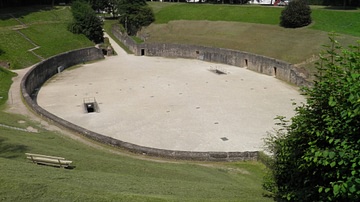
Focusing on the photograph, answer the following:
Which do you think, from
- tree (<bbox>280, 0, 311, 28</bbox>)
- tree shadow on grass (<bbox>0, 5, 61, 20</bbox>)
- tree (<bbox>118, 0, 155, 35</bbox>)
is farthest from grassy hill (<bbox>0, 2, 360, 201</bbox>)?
tree (<bbox>118, 0, 155, 35</bbox>)

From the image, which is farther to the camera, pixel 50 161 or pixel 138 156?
pixel 138 156

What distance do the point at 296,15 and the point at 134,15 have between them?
24.6m

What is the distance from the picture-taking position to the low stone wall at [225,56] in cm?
3300

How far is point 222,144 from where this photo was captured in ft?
62.7

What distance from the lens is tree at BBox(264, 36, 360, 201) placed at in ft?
20.3

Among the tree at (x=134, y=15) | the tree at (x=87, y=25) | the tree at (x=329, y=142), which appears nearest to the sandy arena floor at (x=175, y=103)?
the tree at (x=87, y=25)

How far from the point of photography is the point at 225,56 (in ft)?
135

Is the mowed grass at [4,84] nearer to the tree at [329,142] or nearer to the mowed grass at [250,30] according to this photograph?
the tree at [329,142]

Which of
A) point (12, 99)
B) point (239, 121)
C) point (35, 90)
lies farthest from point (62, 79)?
point (239, 121)

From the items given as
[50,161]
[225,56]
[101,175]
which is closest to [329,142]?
[101,175]

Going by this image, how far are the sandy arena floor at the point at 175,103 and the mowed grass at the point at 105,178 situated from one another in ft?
12.8

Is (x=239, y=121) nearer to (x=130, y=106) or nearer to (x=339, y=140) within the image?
(x=130, y=106)

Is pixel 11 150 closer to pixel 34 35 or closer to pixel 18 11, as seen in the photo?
pixel 34 35

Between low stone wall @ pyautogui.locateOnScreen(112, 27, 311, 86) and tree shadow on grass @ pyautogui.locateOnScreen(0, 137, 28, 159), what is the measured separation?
23353 mm
